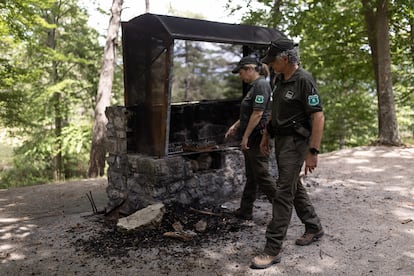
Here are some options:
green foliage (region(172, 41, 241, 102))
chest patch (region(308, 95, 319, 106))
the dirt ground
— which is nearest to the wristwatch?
chest patch (region(308, 95, 319, 106))

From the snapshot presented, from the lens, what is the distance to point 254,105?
13.8ft

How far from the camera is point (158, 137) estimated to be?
5004 mm

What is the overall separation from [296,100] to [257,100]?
0.89 meters

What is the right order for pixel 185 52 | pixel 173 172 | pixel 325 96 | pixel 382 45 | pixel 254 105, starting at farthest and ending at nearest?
pixel 325 96 < pixel 382 45 < pixel 185 52 < pixel 173 172 < pixel 254 105

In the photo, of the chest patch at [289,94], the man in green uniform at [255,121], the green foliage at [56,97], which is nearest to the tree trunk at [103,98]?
the green foliage at [56,97]

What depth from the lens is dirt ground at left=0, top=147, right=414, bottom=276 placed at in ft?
11.0

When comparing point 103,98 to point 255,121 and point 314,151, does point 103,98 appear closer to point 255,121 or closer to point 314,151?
point 255,121

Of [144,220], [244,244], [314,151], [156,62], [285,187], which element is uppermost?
[156,62]

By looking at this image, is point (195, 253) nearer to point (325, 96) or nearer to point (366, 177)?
point (366, 177)

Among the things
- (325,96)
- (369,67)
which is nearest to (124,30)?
(369,67)

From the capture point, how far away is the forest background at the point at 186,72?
9.71 meters

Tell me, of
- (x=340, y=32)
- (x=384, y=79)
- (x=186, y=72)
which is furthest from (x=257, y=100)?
(x=340, y=32)

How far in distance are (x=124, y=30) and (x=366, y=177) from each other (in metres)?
5.24

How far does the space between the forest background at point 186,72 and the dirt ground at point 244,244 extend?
3.40 m
